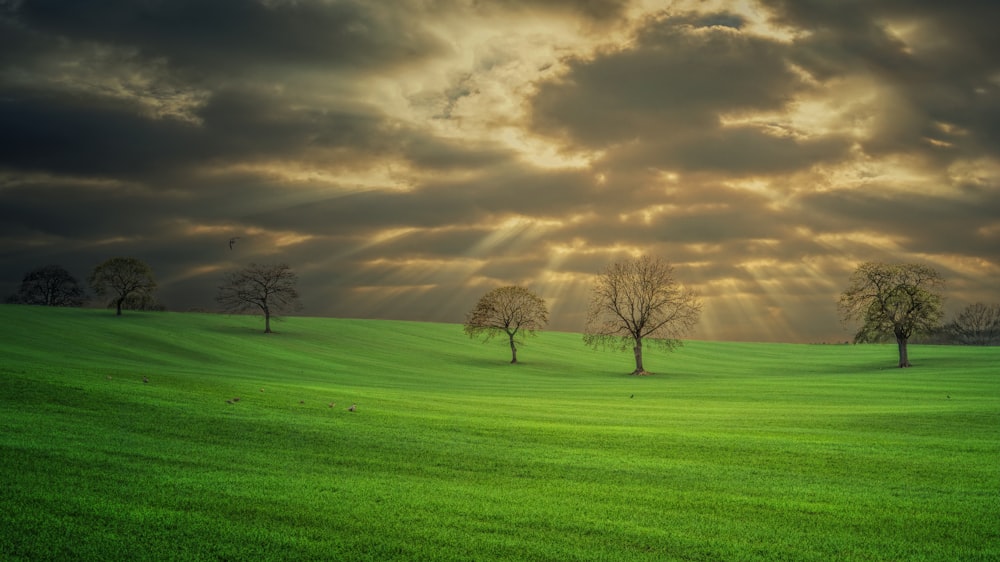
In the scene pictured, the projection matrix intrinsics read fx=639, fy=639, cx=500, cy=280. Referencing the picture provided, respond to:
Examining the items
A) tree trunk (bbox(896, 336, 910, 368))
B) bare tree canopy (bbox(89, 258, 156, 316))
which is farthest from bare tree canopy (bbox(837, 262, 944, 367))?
bare tree canopy (bbox(89, 258, 156, 316))

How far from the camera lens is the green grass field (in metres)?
7.85

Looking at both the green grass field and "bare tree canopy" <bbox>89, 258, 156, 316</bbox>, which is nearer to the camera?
the green grass field

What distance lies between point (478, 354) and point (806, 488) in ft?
232

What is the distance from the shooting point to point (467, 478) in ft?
37.3

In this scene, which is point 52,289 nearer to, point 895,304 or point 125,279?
point 125,279

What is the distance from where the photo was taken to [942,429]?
1967cm

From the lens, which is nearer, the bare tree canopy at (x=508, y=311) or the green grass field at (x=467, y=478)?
the green grass field at (x=467, y=478)

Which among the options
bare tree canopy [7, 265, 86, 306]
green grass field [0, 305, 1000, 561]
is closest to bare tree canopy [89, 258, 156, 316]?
bare tree canopy [7, 265, 86, 306]

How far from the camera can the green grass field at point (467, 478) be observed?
785 cm

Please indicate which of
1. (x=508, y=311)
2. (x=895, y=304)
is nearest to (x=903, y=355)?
(x=895, y=304)

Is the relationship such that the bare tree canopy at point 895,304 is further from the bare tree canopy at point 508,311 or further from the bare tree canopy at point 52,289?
the bare tree canopy at point 52,289

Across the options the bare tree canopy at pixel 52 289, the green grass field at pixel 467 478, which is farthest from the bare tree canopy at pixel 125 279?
the green grass field at pixel 467 478

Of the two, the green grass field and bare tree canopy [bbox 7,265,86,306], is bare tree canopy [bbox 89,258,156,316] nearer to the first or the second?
bare tree canopy [bbox 7,265,86,306]

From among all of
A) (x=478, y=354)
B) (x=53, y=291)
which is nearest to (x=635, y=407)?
(x=478, y=354)
